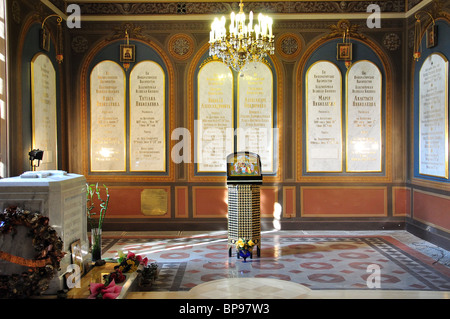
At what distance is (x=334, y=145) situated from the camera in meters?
7.68

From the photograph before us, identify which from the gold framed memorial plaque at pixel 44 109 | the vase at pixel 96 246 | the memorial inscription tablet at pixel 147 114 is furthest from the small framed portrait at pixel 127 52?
the vase at pixel 96 246

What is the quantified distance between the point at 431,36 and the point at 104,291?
19.2ft

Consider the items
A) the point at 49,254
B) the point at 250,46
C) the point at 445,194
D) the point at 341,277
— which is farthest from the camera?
the point at 445,194

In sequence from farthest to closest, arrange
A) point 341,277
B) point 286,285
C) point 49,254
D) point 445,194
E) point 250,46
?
point 445,194 < point 250,46 < point 341,277 < point 286,285 < point 49,254

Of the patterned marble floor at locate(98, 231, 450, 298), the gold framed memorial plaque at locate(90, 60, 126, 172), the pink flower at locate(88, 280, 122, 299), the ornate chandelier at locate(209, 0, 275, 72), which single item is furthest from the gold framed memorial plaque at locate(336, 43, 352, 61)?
the pink flower at locate(88, 280, 122, 299)

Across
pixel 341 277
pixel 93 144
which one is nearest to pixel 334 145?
pixel 341 277

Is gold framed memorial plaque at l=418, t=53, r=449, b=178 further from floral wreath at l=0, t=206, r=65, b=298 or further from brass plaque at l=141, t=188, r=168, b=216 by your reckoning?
floral wreath at l=0, t=206, r=65, b=298

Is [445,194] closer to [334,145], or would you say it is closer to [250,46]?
[334,145]

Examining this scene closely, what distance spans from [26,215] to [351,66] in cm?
592

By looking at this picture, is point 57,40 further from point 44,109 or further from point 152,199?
point 152,199

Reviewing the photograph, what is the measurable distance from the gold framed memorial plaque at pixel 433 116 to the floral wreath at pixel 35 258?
17.5 feet

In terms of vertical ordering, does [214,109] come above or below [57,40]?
below

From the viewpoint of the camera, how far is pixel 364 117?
7.66 metres

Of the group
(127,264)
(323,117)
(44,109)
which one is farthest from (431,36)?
(44,109)
